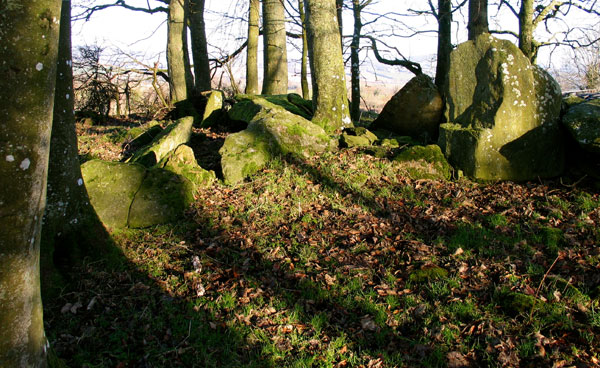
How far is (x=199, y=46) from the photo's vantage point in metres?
13.9

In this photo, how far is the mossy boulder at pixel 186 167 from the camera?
7.43 m

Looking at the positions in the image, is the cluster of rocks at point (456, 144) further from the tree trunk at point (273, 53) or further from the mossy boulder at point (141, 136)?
the tree trunk at point (273, 53)

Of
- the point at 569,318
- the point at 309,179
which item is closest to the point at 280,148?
the point at 309,179

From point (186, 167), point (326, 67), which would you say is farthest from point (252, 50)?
point (186, 167)

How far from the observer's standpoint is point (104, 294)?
465 cm

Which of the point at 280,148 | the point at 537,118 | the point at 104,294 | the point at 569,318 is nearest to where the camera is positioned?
the point at 569,318

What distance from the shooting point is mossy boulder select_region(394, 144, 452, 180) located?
23.4 feet

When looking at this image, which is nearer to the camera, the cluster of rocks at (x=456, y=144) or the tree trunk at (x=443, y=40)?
the cluster of rocks at (x=456, y=144)

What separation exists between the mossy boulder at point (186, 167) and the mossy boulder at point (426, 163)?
12.0ft

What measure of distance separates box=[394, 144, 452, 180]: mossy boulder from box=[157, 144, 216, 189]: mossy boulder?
3.67m

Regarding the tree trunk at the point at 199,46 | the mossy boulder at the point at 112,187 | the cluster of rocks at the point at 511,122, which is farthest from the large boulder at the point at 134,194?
the tree trunk at the point at 199,46

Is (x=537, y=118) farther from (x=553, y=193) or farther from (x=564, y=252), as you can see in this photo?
(x=564, y=252)

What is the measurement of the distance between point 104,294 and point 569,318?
5011mm

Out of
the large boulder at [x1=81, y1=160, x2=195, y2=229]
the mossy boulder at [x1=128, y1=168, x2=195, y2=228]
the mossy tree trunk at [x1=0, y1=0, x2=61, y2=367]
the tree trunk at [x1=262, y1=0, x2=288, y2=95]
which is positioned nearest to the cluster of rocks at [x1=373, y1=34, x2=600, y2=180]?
the mossy boulder at [x1=128, y1=168, x2=195, y2=228]
